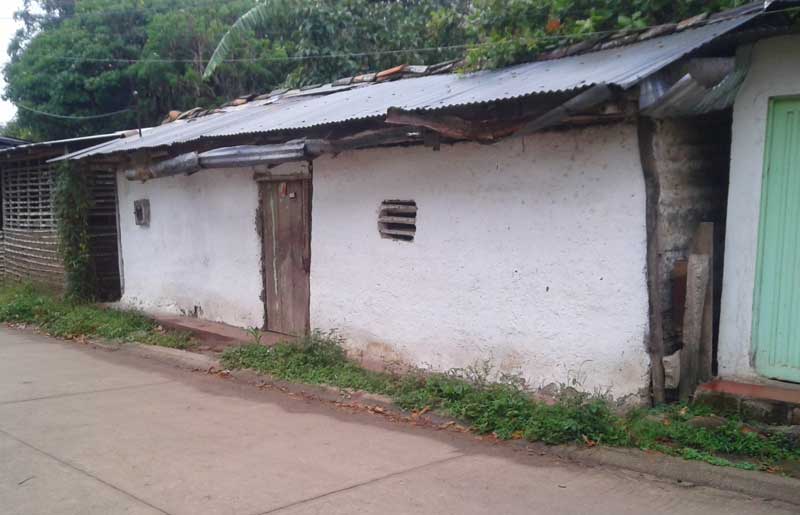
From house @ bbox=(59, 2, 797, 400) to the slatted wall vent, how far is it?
0.02 meters

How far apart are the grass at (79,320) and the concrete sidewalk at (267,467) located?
2.62 metres

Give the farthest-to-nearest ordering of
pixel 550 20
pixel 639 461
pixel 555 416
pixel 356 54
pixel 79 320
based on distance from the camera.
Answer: pixel 356 54 → pixel 79 320 → pixel 550 20 → pixel 555 416 → pixel 639 461

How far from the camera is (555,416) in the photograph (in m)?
5.32

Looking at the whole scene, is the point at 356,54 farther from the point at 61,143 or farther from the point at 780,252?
the point at 780,252

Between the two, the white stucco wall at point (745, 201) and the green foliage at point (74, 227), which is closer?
the white stucco wall at point (745, 201)

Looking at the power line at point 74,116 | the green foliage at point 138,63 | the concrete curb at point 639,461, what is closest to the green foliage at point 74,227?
the concrete curb at point 639,461

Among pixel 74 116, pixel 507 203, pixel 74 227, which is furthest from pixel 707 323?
pixel 74 116

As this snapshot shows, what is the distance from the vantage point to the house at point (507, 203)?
211 inches

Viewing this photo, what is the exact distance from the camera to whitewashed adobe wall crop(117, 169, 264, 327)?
9375 mm

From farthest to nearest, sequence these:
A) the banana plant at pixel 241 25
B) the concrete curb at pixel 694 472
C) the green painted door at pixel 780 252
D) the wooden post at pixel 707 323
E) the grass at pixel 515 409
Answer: the banana plant at pixel 241 25 → the wooden post at pixel 707 323 → the green painted door at pixel 780 252 → the grass at pixel 515 409 → the concrete curb at pixel 694 472

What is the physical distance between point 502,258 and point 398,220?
140 cm

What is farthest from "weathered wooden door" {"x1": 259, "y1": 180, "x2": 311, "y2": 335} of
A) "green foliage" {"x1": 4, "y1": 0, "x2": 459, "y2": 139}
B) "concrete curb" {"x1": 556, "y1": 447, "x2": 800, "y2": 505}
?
"green foliage" {"x1": 4, "y1": 0, "x2": 459, "y2": 139}

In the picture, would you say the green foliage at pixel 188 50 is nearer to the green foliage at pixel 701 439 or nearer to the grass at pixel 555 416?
the grass at pixel 555 416

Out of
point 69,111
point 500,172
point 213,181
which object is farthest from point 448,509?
point 69,111
